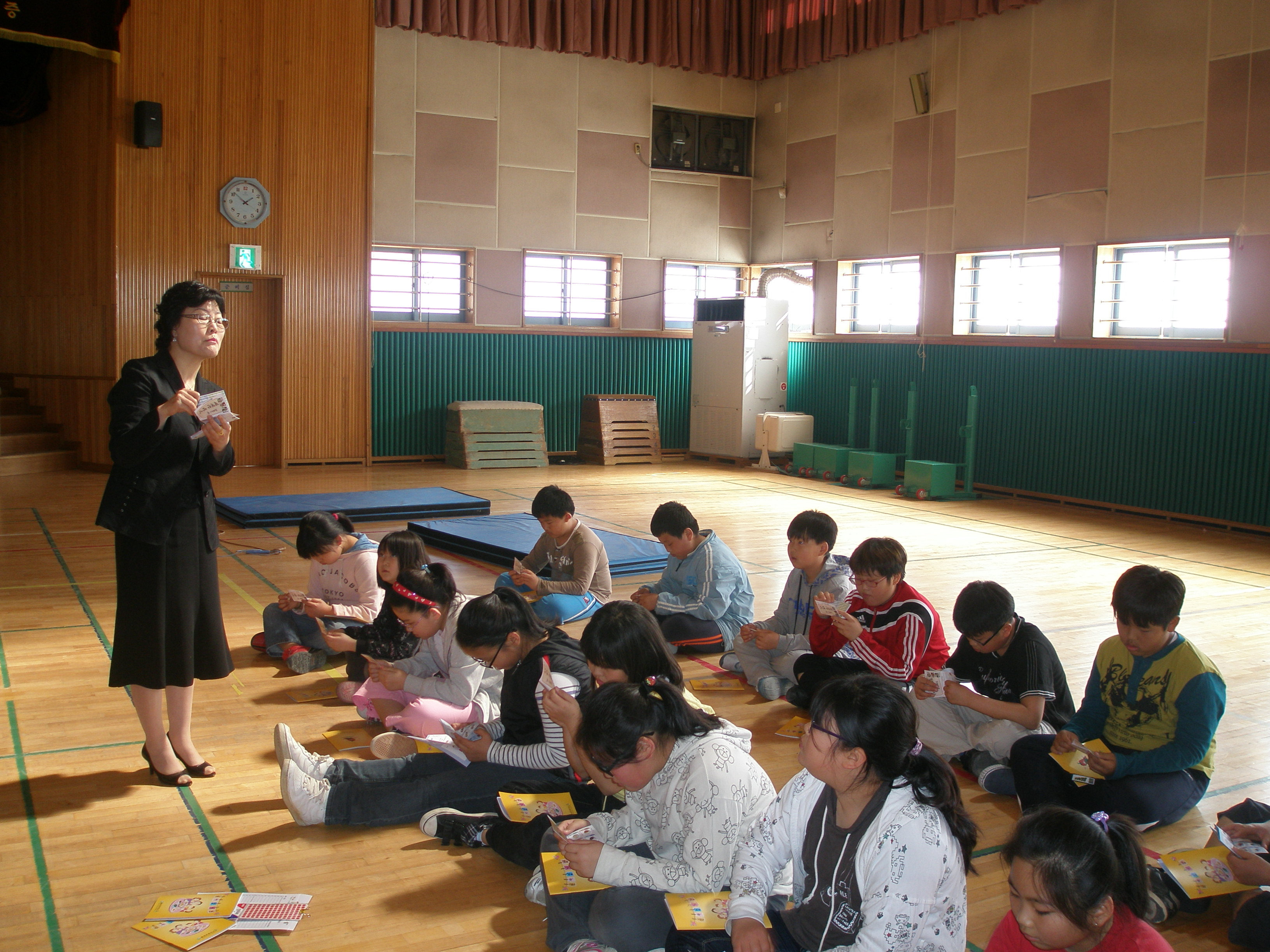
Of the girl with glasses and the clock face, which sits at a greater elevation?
the clock face

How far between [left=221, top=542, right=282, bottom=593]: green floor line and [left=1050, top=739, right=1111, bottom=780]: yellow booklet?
4877 millimetres

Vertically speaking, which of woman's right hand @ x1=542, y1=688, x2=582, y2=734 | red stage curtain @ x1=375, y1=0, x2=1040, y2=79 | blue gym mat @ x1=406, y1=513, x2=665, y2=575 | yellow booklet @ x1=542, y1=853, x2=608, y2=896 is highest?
red stage curtain @ x1=375, y1=0, x2=1040, y2=79

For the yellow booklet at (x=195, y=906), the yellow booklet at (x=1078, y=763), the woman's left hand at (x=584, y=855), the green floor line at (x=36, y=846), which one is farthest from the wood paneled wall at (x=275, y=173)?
the yellow booklet at (x=1078, y=763)

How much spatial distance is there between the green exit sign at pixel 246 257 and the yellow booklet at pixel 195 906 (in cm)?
1053

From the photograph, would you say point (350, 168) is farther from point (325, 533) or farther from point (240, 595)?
point (325, 533)

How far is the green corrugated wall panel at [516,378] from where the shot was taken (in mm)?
13852

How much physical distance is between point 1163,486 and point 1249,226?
2.53 meters

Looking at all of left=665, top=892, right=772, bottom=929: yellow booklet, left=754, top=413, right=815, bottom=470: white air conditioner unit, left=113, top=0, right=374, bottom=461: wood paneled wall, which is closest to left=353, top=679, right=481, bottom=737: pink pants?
left=665, top=892, right=772, bottom=929: yellow booklet

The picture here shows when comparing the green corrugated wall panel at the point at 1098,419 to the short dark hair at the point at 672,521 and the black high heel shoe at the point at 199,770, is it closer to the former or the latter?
the short dark hair at the point at 672,521

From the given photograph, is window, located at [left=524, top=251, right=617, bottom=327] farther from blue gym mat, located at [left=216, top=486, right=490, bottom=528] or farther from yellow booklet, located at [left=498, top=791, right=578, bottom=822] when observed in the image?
yellow booklet, located at [left=498, top=791, right=578, bottom=822]

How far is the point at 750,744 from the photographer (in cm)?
353

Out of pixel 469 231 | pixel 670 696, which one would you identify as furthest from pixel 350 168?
pixel 670 696

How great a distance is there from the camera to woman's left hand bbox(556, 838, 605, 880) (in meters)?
2.71

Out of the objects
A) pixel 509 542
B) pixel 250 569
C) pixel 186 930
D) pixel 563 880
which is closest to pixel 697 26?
pixel 509 542
